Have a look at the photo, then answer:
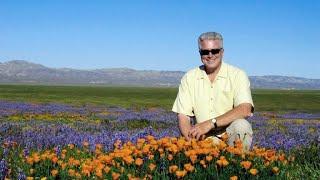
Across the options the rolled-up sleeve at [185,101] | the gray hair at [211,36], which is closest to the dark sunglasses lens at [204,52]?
the gray hair at [211,36]

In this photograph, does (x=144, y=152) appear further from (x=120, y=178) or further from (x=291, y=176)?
(x=291, y=176)

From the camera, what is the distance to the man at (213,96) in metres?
6.83

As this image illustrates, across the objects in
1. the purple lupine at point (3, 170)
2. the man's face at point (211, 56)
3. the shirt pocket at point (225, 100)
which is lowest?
the purple lupine at point (3, 170)

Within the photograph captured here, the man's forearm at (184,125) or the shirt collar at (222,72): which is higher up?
the shirt collar at (222,72)

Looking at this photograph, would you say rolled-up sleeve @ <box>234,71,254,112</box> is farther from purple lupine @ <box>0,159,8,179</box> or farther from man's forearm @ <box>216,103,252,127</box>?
purple lupine @ <box>0,159,8,179</box>

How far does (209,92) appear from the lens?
736cm

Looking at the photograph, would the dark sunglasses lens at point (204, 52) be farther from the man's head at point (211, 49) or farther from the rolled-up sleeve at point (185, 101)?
the rolled-up sleeve at point (185, 101)

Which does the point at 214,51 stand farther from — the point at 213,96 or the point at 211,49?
the point at 213,96

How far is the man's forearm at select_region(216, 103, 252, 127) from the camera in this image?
268 inches

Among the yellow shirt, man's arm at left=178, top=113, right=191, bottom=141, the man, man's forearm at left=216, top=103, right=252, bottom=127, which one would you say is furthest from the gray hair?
man's arm at left=178, top=113, right=191, bottom=141

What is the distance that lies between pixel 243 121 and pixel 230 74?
0.91 meters

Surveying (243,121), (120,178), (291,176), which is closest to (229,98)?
(243,121)

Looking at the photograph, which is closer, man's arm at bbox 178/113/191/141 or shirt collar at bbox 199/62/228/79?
man's arm at bbox 178/113/191/141

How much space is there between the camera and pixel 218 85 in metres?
7.30
